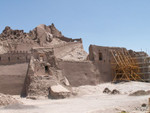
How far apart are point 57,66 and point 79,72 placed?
10.1 feet

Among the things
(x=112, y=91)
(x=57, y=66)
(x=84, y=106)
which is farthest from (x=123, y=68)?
(x=84, y=106)

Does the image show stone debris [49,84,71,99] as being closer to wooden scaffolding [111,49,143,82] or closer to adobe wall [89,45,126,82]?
adobe wall [89,45,126,82]

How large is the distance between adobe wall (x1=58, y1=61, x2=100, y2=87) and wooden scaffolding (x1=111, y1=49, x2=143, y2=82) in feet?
10.8

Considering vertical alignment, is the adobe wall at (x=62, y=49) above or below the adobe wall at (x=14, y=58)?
above

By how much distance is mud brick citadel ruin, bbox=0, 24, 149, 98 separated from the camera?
2278cm

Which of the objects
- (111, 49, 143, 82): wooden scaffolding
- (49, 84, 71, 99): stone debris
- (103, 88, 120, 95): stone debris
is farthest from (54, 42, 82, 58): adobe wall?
(49, 84, 71, 99): stone debris

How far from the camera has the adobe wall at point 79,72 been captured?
26.0 metres

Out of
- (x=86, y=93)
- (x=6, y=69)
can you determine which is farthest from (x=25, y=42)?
(x=86, y=93)

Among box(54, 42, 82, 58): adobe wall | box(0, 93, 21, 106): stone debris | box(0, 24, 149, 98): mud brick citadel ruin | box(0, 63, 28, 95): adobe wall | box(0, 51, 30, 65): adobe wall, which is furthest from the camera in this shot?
box(54, 42, 82, 58): adobe wall

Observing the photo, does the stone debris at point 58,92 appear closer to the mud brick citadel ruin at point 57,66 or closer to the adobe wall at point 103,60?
the mud brick citadel ruin at point 57,66

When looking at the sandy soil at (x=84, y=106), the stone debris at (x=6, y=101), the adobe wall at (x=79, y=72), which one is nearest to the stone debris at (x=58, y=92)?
the sandy soil at (x=84, y=106)

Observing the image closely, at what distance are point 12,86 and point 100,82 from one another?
37.0 feet

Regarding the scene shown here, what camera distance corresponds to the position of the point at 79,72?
27047mm

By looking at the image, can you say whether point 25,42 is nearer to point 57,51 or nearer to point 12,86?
point 57,51
